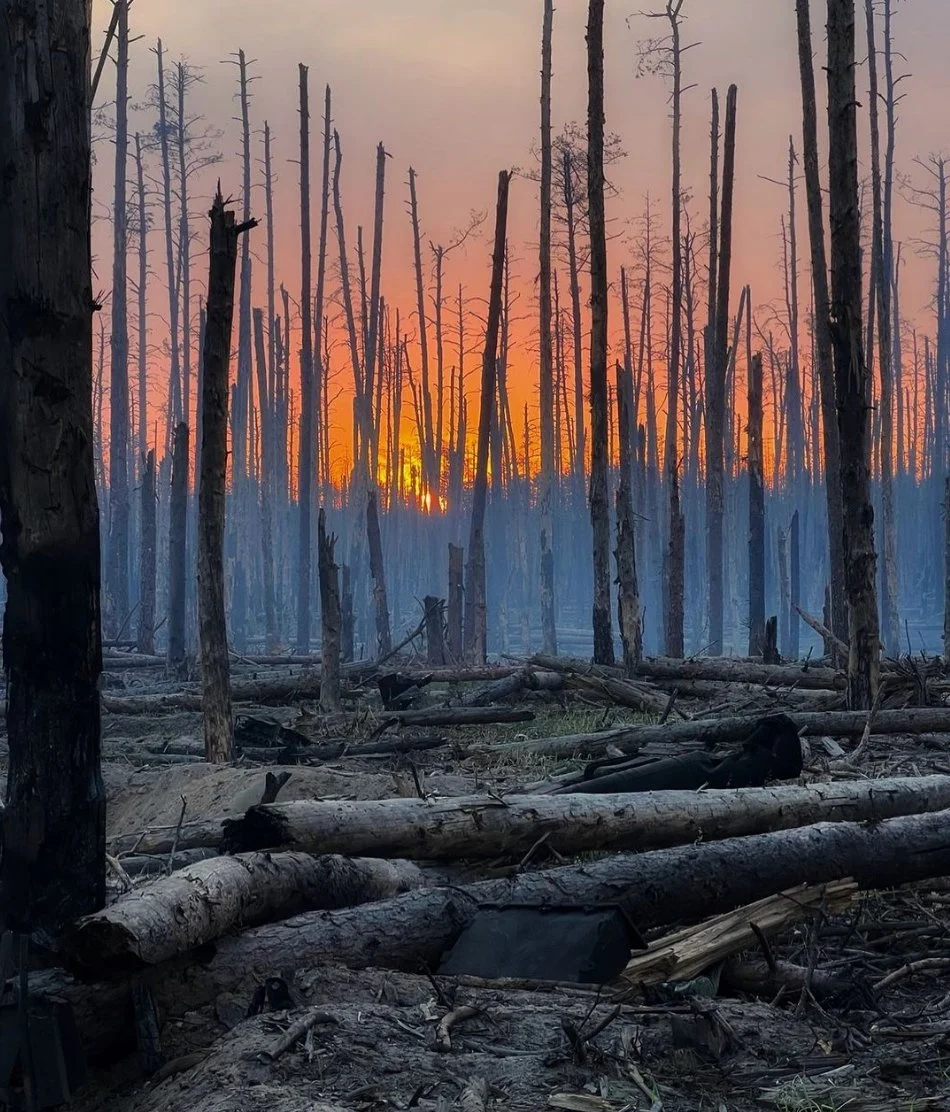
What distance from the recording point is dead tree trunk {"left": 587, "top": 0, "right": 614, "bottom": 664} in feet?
51.0

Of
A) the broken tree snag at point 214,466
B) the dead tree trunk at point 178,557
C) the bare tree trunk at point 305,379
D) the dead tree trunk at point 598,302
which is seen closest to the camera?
the broken tree snag at point 214,466

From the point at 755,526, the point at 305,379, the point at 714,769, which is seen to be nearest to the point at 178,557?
the point at 305,379

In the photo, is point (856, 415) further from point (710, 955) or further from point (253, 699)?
point (253, 699)

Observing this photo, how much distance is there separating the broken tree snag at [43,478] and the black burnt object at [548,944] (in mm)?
1382

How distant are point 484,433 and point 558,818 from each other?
1668 centimetres

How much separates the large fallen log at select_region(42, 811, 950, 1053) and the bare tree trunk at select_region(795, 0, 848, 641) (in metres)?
9.58

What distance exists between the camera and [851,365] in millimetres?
10031

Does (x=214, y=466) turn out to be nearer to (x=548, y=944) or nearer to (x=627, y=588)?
(x=548, y=944)

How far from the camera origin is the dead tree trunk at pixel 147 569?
23172 millimetres

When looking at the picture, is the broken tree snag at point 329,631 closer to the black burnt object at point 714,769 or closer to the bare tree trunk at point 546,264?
the black burnt object at point 714,769

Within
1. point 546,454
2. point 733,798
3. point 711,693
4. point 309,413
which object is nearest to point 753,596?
point 546,454

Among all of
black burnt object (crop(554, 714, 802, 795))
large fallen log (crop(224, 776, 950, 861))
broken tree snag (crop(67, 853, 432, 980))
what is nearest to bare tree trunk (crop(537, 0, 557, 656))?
black burnt object (crop(554, 714, 802, 795))

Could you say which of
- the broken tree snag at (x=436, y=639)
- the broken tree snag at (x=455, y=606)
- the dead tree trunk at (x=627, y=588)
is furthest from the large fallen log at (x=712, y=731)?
the broken tree snag at (x=455, y=606)

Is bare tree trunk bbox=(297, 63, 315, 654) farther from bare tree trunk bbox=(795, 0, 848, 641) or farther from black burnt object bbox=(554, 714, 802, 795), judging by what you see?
black burnt object bbox=(554, 714, 802, 795)
